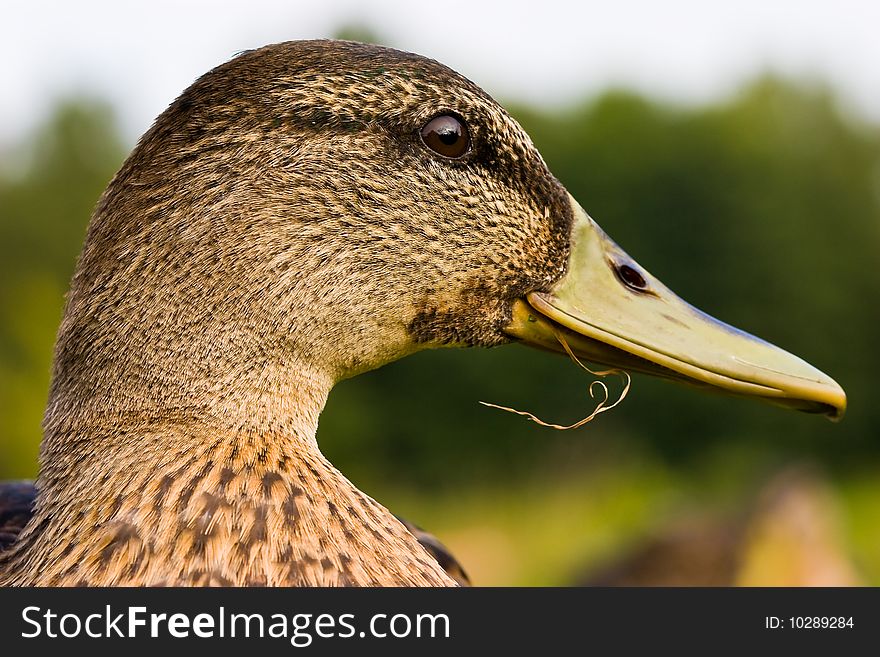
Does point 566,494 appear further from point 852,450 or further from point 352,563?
point 352,563

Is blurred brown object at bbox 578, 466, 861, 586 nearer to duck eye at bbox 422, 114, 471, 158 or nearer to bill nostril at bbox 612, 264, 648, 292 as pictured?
bill nostril at bbox 612, 264, 648, 292

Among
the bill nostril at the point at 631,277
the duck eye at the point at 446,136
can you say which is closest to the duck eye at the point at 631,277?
the bill nostril at the point at 631,277

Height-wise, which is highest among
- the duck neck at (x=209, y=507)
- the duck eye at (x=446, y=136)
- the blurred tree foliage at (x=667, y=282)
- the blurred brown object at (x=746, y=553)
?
the duck eye at (x=446, y=136)

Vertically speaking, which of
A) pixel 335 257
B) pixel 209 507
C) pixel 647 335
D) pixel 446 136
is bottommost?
pixel 209 507

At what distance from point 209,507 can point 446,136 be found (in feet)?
3.76

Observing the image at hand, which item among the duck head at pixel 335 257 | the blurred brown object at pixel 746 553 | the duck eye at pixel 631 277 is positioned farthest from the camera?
the blurred brown object at pixel 746 553

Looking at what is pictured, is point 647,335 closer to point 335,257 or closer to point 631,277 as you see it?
point 631,277

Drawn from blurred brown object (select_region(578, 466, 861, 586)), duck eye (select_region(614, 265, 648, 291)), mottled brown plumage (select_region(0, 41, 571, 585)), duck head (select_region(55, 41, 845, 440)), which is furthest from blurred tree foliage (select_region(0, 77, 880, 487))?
mottled brown plumage (select_region(0, 41, 571, 585))

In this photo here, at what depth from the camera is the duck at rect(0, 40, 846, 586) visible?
230cm

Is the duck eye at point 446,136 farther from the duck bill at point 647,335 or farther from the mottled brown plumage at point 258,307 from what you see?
the duck bill at point 647,335

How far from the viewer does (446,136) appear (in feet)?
8.80

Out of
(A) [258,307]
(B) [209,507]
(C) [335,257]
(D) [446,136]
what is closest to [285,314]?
(A) [258,307]

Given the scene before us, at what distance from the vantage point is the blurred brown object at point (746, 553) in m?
7.77

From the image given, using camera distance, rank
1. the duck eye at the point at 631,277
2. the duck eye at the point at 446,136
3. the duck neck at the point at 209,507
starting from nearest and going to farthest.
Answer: the duck neck at the point at 209,507, the duck eye at the point at 446,136, the duck eye at the point at 631,277
